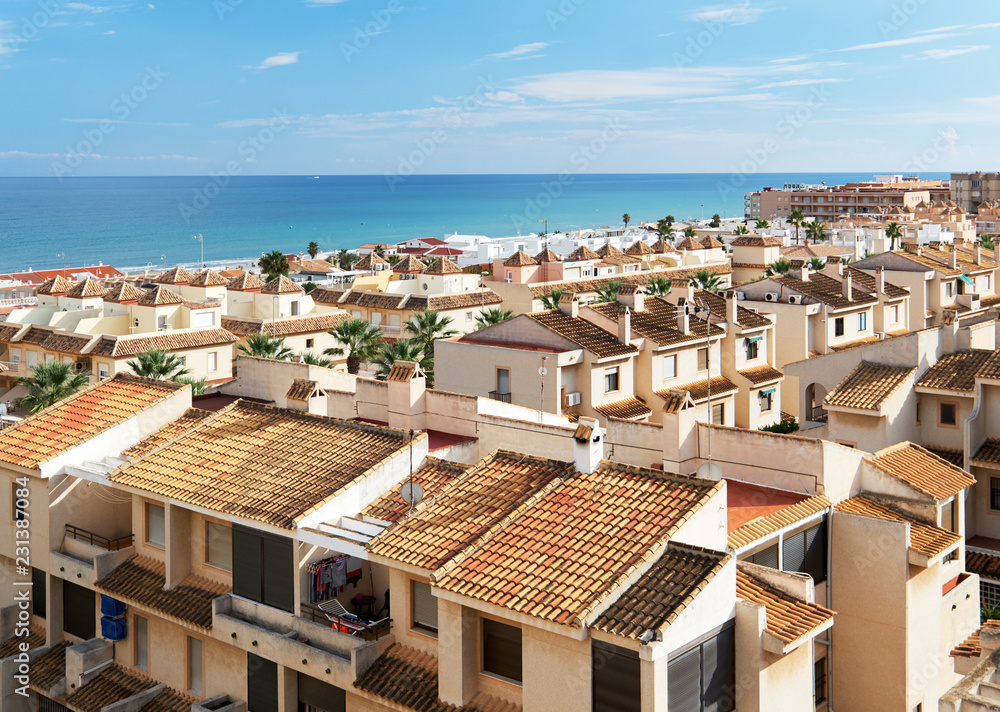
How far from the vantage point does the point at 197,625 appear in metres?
16.5

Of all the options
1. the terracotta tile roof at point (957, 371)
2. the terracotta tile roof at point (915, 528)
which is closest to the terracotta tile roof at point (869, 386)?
the terracotta tile roof at point (957, 371)

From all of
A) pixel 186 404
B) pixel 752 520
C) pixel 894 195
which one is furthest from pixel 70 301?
pixel 894 195

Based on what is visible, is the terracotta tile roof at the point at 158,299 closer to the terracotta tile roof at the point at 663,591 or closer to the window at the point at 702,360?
the window at the point at 702,360

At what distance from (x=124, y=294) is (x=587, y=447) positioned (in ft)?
171

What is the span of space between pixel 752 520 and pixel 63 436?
42.3 ft

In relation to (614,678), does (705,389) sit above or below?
below

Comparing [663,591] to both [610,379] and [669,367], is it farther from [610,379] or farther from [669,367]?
[669,367]

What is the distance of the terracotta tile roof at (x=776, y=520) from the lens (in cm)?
1499

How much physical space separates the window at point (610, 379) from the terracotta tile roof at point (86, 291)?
37.2 metres

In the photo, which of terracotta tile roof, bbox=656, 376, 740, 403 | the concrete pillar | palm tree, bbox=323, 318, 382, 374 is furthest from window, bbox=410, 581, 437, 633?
palm tree, bbox=323, 318, 382, 374

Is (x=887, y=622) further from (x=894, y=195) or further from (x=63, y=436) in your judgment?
(x=894, y=195)

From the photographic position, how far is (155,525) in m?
18.5

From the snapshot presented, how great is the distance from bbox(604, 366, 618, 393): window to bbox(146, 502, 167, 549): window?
70.7ft

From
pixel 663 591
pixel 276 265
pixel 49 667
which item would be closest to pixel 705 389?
pixel 49 667
